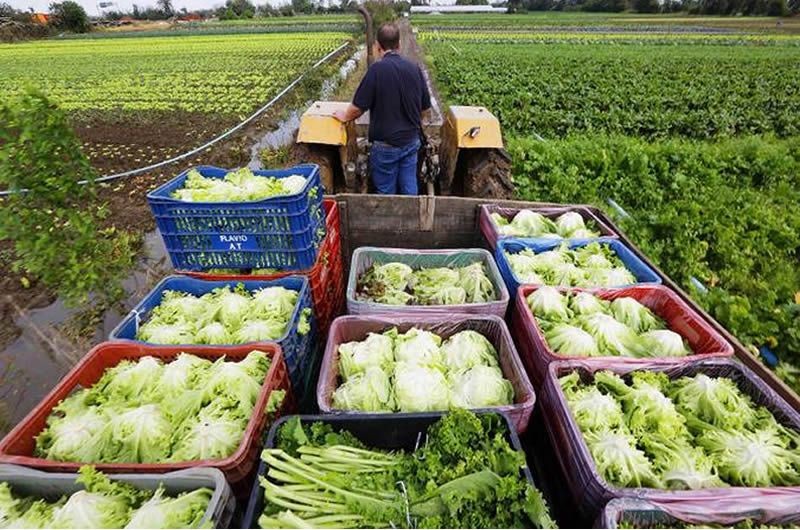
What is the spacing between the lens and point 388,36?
4273 millimetres

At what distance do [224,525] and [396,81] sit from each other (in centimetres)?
417

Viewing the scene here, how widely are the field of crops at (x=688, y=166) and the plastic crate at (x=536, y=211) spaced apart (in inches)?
42.3

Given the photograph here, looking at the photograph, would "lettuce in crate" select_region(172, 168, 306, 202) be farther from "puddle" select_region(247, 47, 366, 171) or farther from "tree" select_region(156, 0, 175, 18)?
"tree" select_region(156, 0, 175, 18)

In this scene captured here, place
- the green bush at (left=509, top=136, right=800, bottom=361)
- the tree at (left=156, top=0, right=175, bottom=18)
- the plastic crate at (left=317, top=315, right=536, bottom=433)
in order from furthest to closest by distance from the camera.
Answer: the tree at (left=156, top=0, right=175, bottom=18)
the green bush at (left=509, top=136, right=800, bottom=361)
the plastic crate at (left=317, top=315, right=536, bottom=433)

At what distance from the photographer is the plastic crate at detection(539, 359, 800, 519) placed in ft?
5.44

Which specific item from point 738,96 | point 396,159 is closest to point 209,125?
point 396,159

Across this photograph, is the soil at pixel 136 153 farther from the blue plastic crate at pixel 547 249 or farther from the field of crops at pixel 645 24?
the field of crops at pixel 645 24

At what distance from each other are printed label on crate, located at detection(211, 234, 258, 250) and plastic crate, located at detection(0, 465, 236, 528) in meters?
1.77

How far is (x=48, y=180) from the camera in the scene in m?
3.39

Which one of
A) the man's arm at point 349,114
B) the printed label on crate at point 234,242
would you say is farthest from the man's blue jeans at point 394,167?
the printed label on crate at point 234,242

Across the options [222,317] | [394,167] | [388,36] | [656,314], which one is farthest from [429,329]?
[388,36]

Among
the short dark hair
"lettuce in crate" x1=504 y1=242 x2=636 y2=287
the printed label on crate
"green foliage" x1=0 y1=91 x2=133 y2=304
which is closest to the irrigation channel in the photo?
"green foliage" x1=0 y1=91 x2=133 y2=304

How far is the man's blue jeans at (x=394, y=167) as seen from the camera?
188 inches

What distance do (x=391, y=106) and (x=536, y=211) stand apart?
2016mm
